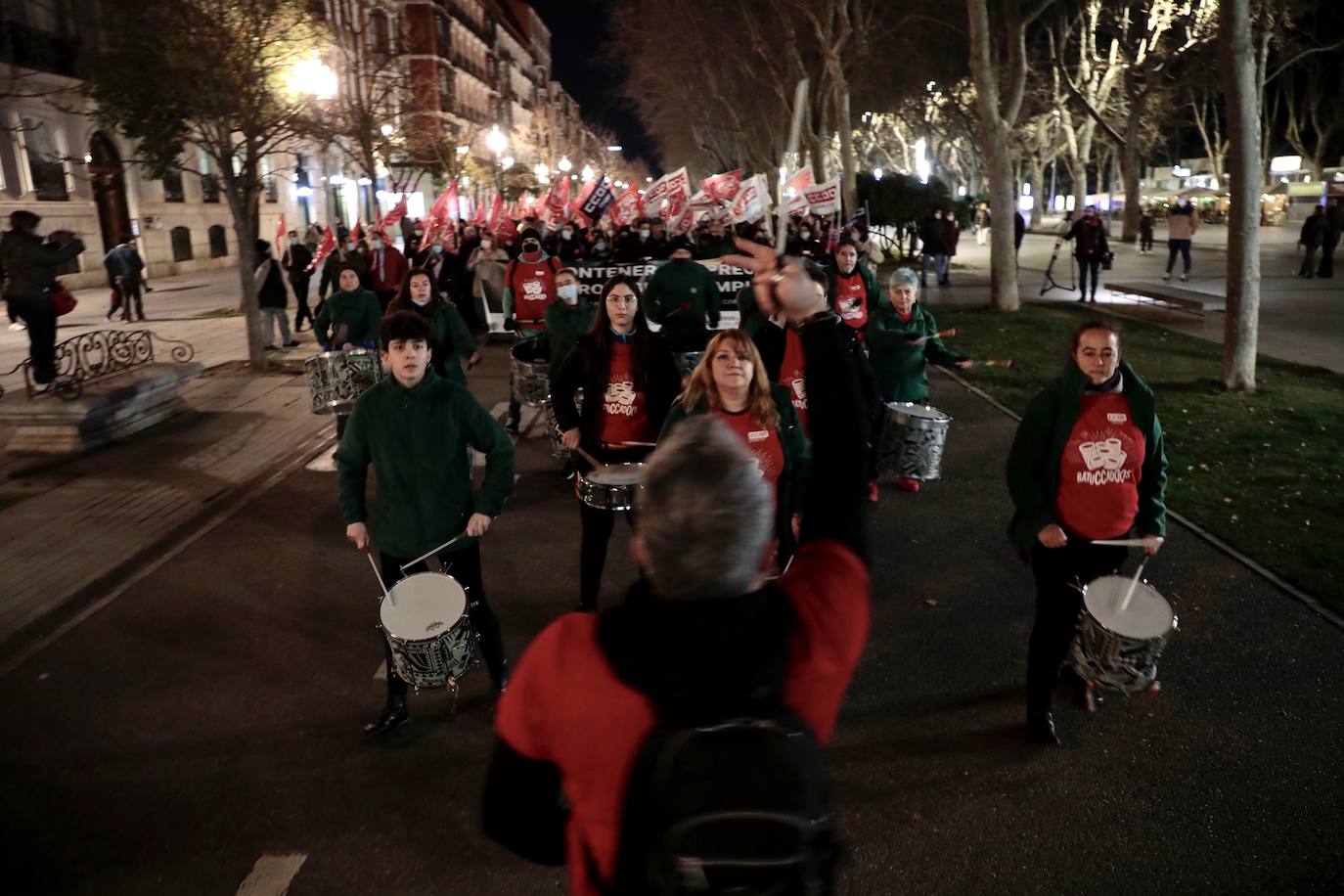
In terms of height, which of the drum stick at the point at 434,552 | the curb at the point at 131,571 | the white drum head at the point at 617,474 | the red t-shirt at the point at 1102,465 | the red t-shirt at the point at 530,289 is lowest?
the curb at the point at 131,571

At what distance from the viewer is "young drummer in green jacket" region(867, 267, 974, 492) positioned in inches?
298

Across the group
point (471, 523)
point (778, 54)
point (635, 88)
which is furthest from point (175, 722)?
point (635, 88)

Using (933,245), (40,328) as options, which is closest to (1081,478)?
(40,328)

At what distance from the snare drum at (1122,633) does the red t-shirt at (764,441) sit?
4.44ft

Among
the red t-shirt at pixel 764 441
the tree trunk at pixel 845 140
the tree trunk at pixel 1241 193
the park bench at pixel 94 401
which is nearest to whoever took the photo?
the red t-shirt at pixel 764 441

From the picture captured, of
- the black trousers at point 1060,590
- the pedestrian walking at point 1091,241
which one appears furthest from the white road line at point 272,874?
the pedestrian walking at point 1091,241

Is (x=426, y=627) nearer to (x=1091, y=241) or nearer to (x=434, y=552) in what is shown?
(x=434, y=552)

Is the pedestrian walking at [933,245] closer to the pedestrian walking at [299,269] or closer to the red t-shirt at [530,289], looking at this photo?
the pedestrian walking at [299,269]

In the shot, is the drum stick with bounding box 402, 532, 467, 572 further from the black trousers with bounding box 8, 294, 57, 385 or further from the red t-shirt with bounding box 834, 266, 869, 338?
the black trousers with bounding box 8, 294, 57, 385

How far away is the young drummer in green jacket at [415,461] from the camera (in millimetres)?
4391

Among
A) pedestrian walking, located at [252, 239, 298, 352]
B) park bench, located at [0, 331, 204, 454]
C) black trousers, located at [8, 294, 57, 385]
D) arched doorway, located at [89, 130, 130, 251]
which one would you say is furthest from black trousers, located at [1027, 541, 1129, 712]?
arched doorway, located at [89, 130, 130, 251]

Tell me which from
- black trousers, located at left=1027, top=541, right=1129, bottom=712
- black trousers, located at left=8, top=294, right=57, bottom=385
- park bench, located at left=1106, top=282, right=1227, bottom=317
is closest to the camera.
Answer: black trousers, located at left=1027, top=541, right=1129, bottom=712

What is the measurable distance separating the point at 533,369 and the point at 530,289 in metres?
3.10

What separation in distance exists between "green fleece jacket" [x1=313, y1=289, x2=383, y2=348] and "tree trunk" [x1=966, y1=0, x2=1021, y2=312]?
1310 centimetres
